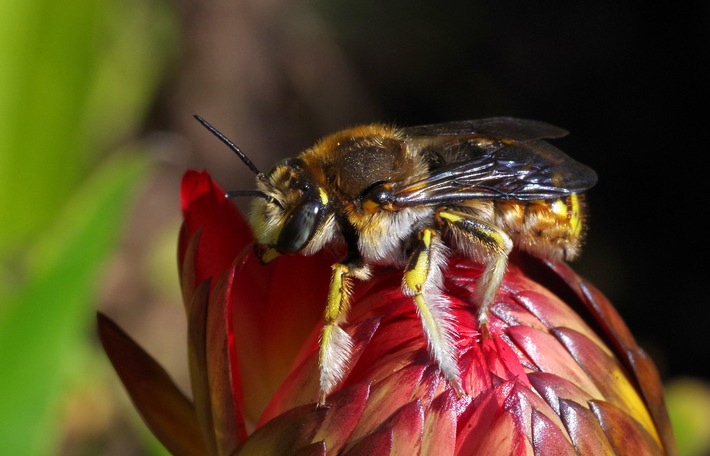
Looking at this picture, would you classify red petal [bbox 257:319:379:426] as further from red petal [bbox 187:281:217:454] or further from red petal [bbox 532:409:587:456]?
red petal [bbox 532:409:587:456]

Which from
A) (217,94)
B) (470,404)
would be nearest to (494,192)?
(470,404)

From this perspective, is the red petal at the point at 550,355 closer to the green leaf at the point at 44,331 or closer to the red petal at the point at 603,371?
the red petal at the point at 603,371

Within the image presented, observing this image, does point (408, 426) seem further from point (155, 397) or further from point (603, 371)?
point (155, 397)

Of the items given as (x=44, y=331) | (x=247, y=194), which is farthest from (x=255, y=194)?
(x=44, y=331)

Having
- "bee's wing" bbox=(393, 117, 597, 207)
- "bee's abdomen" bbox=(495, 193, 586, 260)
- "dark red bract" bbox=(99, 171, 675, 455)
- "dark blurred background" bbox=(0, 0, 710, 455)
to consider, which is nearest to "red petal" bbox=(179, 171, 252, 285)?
"dark red bract" bbox=(99, 171, 675, 455)

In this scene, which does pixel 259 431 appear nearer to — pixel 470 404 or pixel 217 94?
pixel 470 404

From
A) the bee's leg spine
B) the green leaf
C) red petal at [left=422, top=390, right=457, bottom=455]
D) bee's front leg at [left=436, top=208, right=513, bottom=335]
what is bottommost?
red petal at [left=422, top=390, right=457, bottom=455]
